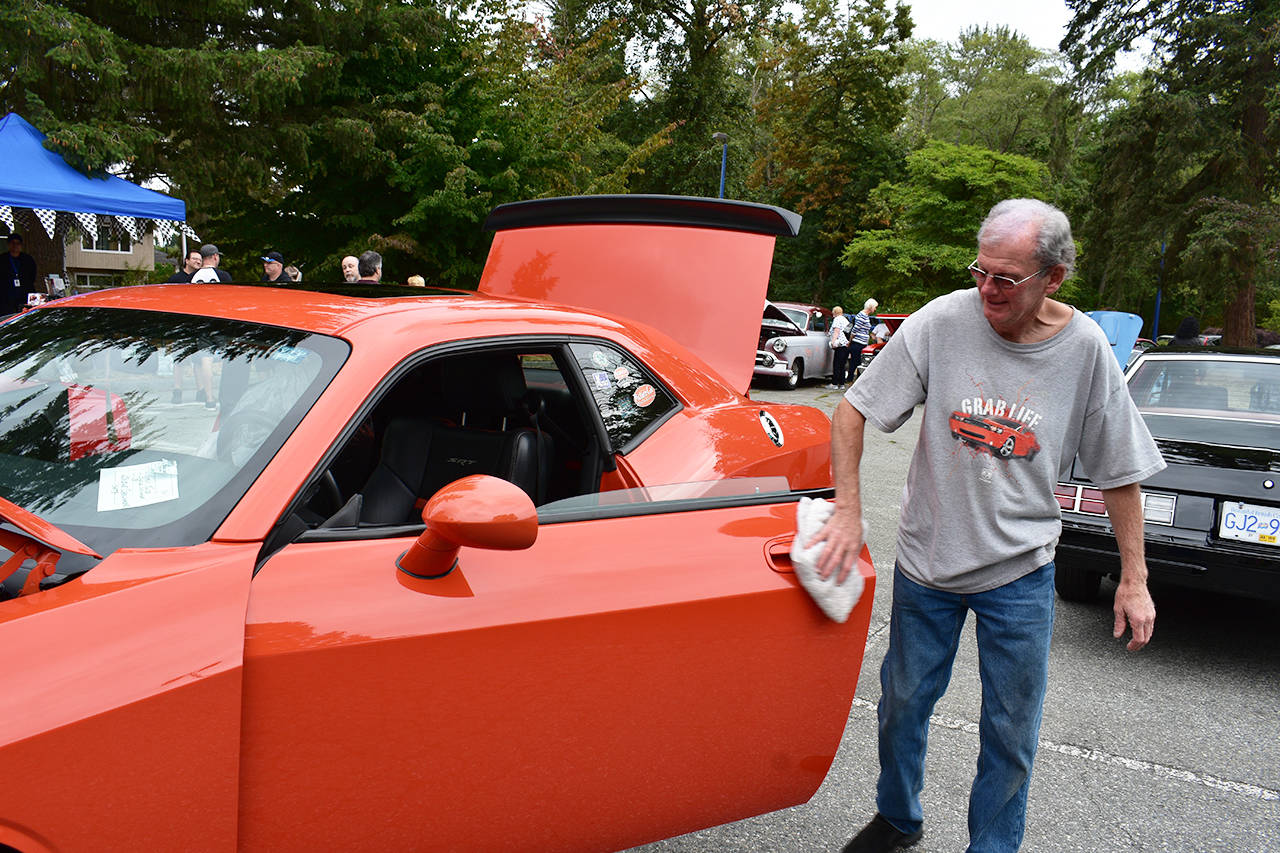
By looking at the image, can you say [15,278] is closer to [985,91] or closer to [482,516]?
[482,516]

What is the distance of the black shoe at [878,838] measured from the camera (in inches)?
106

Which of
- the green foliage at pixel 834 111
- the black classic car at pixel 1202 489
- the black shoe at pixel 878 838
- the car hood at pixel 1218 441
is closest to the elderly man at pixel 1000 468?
the black shoe at pixel 878 838

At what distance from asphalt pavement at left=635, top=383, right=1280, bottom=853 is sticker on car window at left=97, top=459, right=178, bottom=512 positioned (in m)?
1.60

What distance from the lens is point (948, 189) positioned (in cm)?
3155

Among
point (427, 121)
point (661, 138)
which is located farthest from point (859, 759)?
point (661, 138)

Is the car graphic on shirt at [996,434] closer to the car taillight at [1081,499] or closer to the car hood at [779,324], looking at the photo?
the car taillight at [1081,499]

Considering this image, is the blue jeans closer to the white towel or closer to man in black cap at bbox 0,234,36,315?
the white towel

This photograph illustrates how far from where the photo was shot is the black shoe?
2.68m

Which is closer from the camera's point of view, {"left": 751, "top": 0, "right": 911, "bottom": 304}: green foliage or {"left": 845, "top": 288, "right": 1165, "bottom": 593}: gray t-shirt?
{"left": 845, "top": 288, "right": 1165, "bottom": 593}: gray t-shirt

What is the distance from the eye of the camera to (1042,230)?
2.22 meters

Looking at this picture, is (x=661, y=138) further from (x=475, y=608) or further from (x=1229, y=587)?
(x=475, y=608)

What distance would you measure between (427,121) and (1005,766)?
14.8 metres

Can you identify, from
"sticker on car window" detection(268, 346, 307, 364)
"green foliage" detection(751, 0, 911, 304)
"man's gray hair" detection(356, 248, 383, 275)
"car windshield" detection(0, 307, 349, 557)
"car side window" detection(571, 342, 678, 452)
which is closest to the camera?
"car windshield" detection(0, 307, 349, 557)

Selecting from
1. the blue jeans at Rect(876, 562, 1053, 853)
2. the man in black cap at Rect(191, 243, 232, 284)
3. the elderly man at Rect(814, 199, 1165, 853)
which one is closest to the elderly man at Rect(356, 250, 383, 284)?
the man in black cap at Rect(191, 243, 232, 284)
